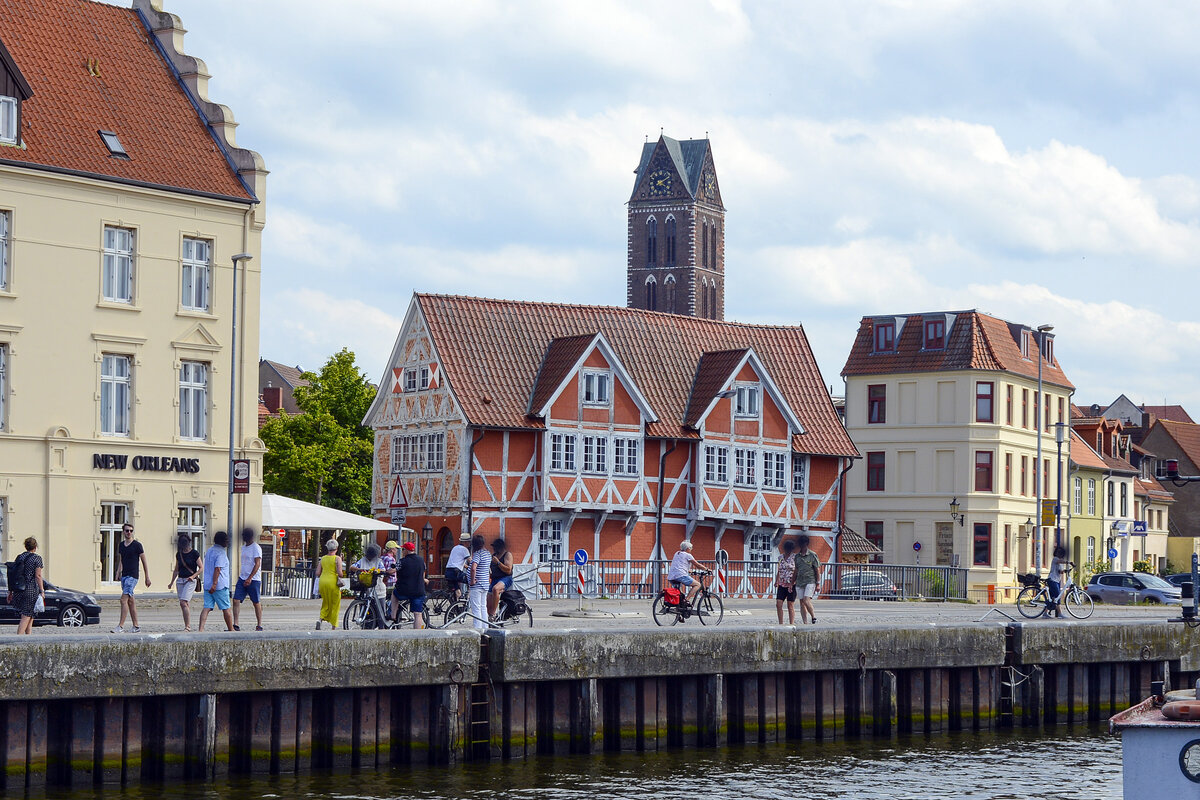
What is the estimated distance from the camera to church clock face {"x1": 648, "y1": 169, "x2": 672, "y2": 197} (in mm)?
164250

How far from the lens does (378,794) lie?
22.9 meters

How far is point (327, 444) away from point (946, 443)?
25725 millimetres

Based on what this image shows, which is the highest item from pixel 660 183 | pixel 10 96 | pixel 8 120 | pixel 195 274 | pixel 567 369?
pixel 660 183

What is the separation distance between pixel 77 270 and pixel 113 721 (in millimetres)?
21889

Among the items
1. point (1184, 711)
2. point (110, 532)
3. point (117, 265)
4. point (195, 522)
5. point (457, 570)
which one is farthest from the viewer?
point (195, 522)

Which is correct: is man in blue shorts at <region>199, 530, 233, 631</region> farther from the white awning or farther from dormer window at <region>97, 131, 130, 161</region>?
the white awning

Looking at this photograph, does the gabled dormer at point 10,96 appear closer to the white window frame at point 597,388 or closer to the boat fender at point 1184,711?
the white window frame at point 597,388

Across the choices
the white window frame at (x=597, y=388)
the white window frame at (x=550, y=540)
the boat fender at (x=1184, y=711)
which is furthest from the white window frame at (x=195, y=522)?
the boat fender at (x=1184, y=711)

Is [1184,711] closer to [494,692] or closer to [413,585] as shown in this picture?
[494,692]

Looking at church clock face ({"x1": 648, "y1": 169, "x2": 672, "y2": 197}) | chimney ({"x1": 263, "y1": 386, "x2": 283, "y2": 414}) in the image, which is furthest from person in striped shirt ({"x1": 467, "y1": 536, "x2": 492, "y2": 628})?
church clock face ({"x1": 648, "y1": 169, "x2": 672, "y2": 197})

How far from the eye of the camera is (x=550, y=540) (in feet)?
192

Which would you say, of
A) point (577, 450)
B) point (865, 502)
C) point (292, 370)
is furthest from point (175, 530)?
point (292, 370)

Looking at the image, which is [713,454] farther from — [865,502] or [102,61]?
[102,61]

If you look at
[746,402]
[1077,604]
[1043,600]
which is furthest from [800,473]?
[1043,600]
